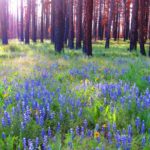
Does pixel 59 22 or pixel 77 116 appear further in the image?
pixel 59 22

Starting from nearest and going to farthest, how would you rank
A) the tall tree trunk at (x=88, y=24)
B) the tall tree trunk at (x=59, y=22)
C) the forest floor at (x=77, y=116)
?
1. the forest floor at (x=77, y=116)
2. the tall tree trunk at (x=88, y=24)
3. the tall tree trunk at (x=59, y=22)

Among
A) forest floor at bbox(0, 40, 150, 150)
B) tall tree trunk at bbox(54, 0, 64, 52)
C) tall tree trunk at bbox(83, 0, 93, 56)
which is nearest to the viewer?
forest floor at bbox(0, 40, 150, 150)

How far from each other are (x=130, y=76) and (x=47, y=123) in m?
3.85

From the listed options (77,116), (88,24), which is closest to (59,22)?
(88,24)

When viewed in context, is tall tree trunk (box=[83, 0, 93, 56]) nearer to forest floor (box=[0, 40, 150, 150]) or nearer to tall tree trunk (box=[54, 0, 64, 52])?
tall tree trunk (box=[54, 0, 64, 52])

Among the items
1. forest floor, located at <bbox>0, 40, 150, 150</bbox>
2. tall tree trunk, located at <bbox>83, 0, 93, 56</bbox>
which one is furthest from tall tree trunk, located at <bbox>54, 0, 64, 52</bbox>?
forest floor, located at <bbox>0, 40, 150, 150</bbox>

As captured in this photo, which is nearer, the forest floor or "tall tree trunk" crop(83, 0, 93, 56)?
the forest floor

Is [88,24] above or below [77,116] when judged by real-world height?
above

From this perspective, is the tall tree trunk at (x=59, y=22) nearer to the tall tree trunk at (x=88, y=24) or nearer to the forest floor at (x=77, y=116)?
the tall tree trunk at (x=88, y=24)

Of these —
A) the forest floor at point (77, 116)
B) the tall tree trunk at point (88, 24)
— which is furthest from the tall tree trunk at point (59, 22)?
the forest floor at point (77, 116)

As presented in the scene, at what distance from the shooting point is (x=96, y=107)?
15.6 ft

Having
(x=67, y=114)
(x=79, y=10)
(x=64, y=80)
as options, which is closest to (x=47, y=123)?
(x=67, y=114)

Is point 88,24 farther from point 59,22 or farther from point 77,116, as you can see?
point 77,116

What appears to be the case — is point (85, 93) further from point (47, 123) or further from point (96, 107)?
point (47, 123)
